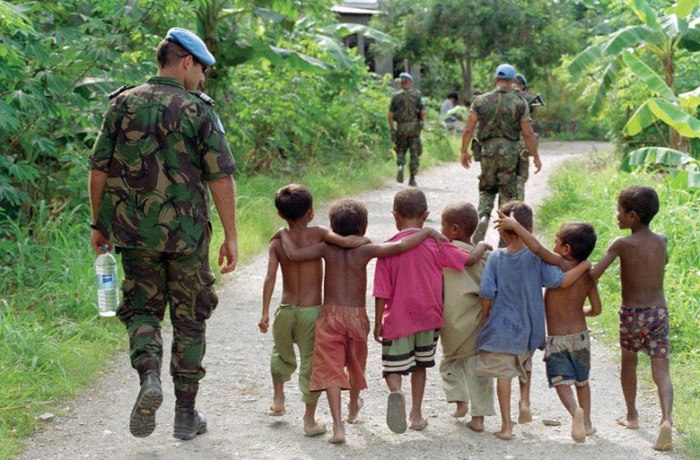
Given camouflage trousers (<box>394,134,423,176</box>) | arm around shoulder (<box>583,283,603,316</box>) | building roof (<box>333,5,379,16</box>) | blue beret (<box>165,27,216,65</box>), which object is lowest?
arm around shoulder (<box>583,283,603,316</box>)

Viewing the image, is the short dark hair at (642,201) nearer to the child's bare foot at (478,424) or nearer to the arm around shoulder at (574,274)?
the arm around shoulder at (574,274)

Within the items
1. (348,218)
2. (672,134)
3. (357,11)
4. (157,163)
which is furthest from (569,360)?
(357,11)

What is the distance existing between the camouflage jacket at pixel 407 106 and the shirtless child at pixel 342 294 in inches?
421

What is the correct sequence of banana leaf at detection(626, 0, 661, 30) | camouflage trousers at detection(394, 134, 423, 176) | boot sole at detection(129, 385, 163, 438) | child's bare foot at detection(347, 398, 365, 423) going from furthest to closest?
camouflage trousers at detection(394, 134, 423, 176) < banana leaf at detection(626, 0, 661, 30) < child's bare foot at detection(347, 398, 365, 423) < boot sole at detection(129, 385, 163, 438)

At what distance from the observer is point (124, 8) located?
8398 millimetres

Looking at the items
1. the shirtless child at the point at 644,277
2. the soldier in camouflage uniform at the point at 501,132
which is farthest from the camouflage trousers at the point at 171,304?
the soldier in camouflage uniform at the point at 501,132

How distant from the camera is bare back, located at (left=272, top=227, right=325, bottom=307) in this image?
16.8 feet

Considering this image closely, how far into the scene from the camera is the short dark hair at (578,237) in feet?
16.2

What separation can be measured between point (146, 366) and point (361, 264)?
1.17m

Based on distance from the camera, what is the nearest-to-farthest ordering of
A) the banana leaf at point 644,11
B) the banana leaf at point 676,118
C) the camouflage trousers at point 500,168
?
the banana leaf at point 676,118
the camouflage trousers at point 500,168
the banana leaf at point 644,11

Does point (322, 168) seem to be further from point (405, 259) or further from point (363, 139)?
point (405, 259)

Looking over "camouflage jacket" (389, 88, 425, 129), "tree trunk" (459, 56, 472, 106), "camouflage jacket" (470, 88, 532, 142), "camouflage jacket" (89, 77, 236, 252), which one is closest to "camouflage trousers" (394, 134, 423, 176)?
"camouflage jacket" (389, 88, 425, 129)

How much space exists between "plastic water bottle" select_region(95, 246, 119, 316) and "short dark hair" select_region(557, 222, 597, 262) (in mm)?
2766

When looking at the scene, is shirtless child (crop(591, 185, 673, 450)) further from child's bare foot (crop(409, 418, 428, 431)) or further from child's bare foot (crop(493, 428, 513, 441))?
child's bare foot (crop(409, 418, 428, 431))
